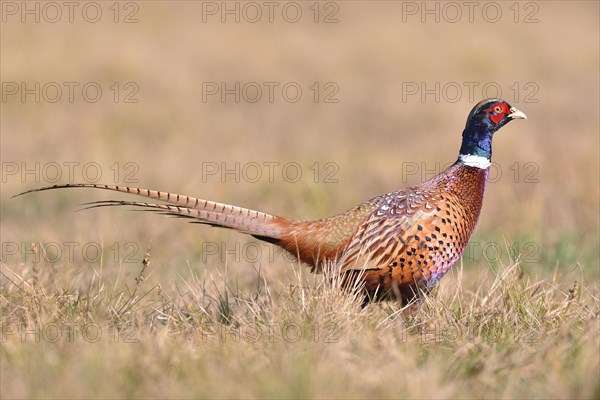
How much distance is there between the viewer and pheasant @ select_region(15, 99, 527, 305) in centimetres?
452

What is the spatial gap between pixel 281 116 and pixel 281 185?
3894mm

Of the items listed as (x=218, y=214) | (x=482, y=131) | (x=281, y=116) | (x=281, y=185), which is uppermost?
(x=482, y=131)

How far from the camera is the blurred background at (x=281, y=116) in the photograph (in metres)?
6.98

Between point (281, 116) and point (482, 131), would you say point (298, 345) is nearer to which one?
point (482, 131)

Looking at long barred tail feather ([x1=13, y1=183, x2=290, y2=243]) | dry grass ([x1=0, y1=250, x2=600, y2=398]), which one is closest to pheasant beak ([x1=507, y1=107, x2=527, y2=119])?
dry grass ([x1=0, y1=250, x2=600, y2=398])

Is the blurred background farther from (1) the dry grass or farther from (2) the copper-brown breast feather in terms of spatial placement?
(1) the dry grass

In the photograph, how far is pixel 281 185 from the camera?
26.9ft

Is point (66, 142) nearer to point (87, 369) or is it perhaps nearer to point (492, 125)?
point (492, 125)

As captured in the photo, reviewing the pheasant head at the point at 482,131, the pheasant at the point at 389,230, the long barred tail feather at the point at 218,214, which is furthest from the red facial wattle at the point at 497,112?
the long barred tail feather at the point at 218,214

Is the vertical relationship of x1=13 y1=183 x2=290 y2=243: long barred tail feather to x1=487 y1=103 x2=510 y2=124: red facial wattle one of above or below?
below

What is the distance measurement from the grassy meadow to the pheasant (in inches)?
7.1

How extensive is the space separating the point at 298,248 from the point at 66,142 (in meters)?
5.74

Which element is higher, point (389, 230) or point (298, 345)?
point (389, 230)

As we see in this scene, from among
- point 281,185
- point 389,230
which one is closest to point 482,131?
point 389,230
